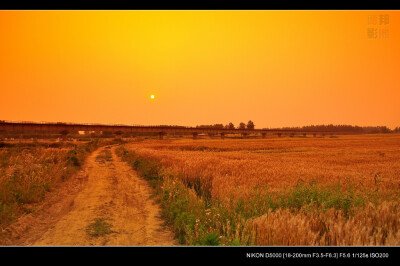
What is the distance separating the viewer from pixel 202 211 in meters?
8.72

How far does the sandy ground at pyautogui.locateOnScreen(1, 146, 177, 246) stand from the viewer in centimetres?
757

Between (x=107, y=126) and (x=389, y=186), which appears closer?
(x=389, y=186)

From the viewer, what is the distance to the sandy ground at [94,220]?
24.8ft

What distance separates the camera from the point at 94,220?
365 inches

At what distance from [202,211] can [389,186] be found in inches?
317
